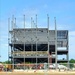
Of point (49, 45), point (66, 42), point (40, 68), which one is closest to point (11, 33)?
point (49, 45)

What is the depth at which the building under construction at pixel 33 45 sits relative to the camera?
71688 mm

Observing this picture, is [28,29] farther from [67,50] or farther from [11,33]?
[67,50]

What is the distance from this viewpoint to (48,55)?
2788 inches

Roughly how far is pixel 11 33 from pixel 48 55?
1052cm

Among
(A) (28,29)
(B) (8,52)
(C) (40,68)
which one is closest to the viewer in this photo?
(C) (40,68)

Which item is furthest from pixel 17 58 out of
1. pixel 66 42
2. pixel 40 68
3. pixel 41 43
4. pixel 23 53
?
pixel 40 68

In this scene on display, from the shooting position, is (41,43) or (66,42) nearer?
(41,43)

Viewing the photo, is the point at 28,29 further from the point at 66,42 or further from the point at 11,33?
the point at 66,42

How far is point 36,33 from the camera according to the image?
7381cm

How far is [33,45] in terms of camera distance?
244ft

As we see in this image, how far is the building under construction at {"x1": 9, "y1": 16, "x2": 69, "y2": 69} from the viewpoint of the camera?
7169 cm

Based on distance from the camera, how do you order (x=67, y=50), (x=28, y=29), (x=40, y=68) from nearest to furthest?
1. (x=40, y=68)
2. (x=28, y=29)
3. (x=67, y=50)

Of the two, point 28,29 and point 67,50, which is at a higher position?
point 28,29

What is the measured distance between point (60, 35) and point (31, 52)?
11.7 metres
